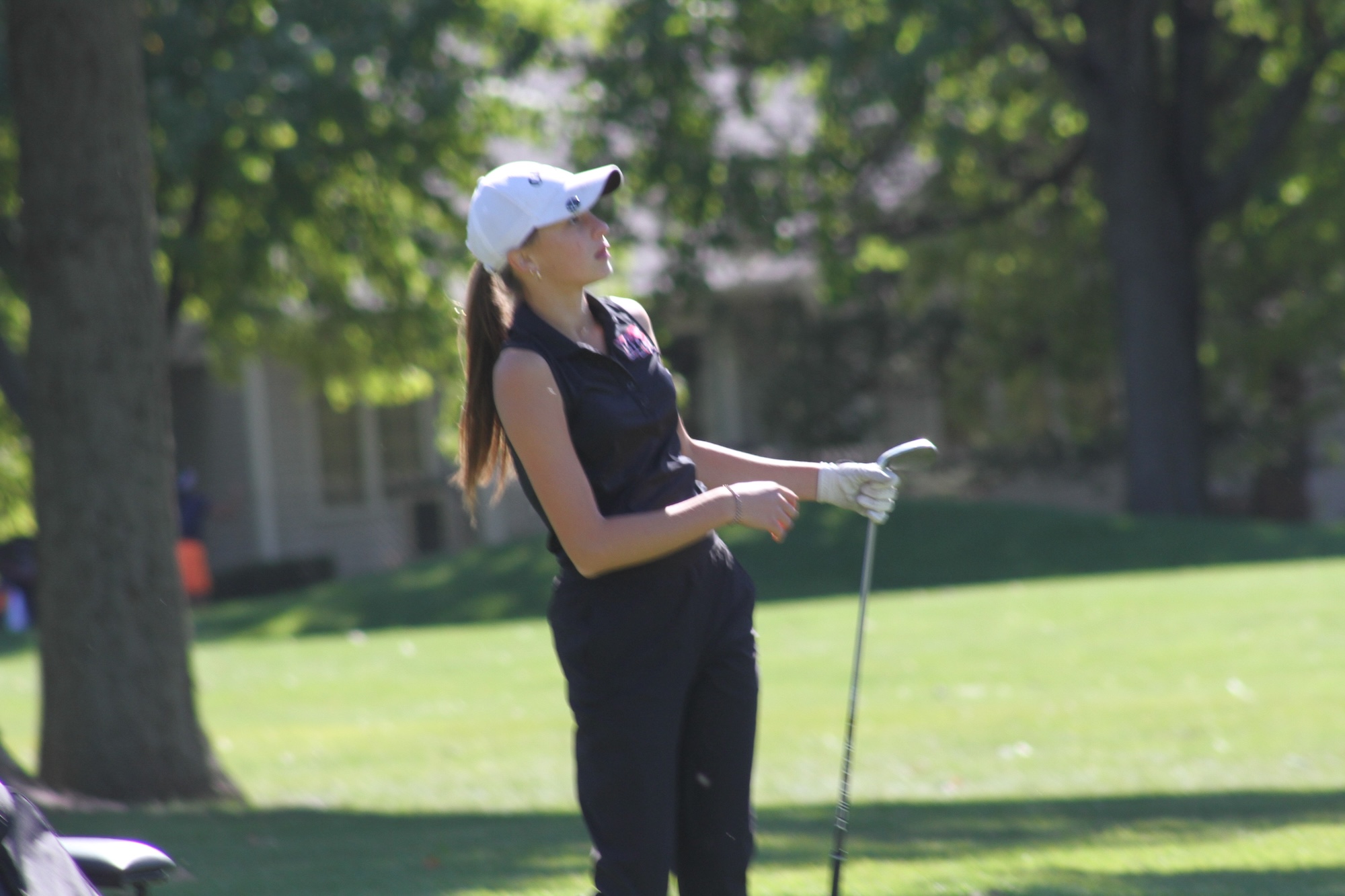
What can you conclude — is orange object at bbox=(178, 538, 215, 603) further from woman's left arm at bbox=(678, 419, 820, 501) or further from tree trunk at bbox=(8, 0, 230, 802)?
woman's left arm at bbox=(678, 419, 820, 501)

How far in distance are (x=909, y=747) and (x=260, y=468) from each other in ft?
52.5

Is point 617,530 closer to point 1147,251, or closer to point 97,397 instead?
point 97,397

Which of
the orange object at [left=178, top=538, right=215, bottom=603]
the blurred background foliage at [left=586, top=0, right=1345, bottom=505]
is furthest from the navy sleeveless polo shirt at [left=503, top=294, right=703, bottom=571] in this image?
the orange object at [left=178, top=538, right=215, bottom=603]

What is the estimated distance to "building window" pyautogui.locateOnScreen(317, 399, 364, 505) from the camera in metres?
26.5

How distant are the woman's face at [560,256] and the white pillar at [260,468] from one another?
20.6 metres

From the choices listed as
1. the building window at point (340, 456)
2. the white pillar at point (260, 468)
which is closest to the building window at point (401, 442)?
the building window at point (340, 456)

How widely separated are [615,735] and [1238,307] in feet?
69.8

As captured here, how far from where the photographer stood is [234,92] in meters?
13.7

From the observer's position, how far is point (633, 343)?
12.1 ft

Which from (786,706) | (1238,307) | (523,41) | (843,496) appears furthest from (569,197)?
(1238,307)

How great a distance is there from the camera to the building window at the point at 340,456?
2655 centimetres

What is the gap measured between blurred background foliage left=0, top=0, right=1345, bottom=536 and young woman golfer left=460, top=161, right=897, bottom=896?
10.3 m

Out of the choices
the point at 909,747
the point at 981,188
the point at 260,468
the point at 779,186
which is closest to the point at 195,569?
the point at 260,468

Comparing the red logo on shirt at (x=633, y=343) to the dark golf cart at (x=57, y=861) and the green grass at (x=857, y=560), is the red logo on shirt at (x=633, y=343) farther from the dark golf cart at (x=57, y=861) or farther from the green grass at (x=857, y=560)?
the green grass at (x=857, y=560)
